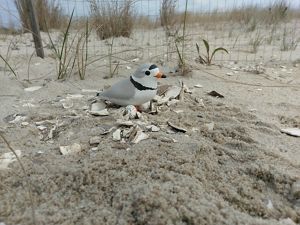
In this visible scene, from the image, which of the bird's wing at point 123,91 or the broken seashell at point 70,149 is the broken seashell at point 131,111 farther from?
the broken seashell at point 70,149

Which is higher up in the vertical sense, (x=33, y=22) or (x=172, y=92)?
(x=33, y=22)

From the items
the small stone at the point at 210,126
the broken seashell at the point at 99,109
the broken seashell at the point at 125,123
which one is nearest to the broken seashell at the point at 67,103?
the broken seashell at the point at 99,109

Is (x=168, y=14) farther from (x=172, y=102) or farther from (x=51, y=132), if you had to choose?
(x=51, y=132)

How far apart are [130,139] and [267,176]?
2.32 feet

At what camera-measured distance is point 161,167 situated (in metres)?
1.41

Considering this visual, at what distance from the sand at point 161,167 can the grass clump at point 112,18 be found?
6.72 ft

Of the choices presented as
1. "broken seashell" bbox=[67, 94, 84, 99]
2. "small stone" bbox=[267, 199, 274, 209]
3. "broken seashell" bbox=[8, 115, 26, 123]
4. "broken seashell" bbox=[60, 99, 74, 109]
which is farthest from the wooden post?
"small stone" bbox=[267, 199, 274, 209]

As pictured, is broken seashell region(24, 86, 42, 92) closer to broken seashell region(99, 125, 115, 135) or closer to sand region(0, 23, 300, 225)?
sand region(0, 23, 300, 225)

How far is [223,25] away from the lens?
7.84m

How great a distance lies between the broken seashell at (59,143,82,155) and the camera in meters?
1.57

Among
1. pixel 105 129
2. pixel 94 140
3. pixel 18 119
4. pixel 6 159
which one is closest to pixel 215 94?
pixel 105 129

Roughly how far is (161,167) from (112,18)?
3.62 metres

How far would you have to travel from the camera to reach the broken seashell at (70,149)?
157cm

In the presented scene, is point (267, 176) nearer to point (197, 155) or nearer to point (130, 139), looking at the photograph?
point (197, 155)
